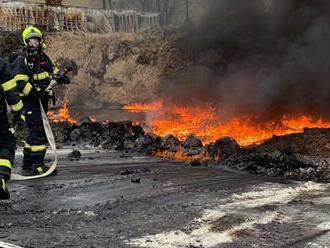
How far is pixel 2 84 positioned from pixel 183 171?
3385 mm

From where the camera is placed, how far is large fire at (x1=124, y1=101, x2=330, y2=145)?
→ 10539 mm

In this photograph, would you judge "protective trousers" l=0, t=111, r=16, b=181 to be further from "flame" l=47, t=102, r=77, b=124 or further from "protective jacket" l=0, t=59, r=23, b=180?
"flame" l=47, t=102, r=77, b=124

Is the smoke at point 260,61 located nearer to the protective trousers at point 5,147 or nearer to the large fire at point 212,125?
the large fire at point 212,125

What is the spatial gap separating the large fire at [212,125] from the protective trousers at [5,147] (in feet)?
20.2

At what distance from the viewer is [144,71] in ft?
Result: 62.1

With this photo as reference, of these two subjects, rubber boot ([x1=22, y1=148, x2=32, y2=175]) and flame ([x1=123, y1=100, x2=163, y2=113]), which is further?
flame ([x1=123, y1=100, x2=163, y2=113])

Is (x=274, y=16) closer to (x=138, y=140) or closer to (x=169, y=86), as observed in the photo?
(x=169, y=86)

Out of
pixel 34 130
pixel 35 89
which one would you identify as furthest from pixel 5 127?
pixel 34 130

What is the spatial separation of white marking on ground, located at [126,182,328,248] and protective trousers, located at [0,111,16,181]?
200 cm

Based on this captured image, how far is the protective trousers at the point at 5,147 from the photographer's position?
500 centimetres

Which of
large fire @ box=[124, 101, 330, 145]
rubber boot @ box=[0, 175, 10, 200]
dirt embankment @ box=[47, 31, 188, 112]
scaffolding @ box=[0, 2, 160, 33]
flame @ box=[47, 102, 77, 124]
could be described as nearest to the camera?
rubber boot @ box=[0, 175, 10, 200]

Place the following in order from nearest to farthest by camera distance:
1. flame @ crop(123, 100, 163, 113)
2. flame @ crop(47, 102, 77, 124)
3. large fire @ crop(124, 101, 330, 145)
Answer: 1. large fire @ crop(124, 101, 330, 145)
2. flame @ crop(123, 100, 163, 113)
3. flame @ crop(47, 102, 77, 124)

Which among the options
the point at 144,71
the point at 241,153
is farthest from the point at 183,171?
the point at 144,71

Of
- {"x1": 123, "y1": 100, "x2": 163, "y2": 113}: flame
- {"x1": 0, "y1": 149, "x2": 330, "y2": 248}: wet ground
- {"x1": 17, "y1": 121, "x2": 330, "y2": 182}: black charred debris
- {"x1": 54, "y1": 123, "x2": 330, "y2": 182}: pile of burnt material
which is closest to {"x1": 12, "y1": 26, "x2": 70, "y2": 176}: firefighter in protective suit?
{"x1": 0, "y1": 149, "x2": 330, "y2": 248}: wet ground
